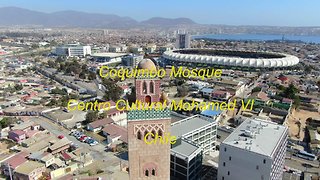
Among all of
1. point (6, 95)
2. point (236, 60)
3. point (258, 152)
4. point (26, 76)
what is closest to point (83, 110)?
point (6, 95)

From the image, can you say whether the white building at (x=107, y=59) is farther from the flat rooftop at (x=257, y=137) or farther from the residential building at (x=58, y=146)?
the flat rooftop at (x=257, y=137)

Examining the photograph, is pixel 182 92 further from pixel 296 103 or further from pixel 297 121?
pixel 297 121

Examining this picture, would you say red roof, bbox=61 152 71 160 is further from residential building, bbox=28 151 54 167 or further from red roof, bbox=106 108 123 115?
red roof, bbox=106 108 123 115

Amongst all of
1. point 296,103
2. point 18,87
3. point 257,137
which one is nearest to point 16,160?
point 257,137

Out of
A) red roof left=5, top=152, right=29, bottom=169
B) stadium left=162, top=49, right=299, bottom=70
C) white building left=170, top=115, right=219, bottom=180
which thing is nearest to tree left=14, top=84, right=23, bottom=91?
red roof left=5, top=152, right=29, bottom=169

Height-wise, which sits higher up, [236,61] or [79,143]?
[236,61]

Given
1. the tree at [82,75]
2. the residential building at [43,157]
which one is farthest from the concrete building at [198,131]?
the tree at [82,75]
